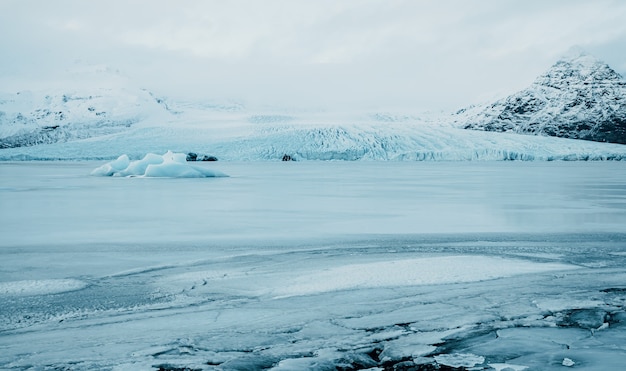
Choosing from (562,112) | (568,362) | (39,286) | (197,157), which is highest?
(562,112)

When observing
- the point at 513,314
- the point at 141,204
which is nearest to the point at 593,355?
the point at 513,314

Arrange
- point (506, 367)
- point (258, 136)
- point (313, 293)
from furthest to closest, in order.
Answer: point (258, 136) < point (313, 293) < point (506, 367)

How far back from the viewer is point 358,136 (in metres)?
35.8

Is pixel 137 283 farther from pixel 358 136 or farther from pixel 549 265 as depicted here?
pixel 358 136

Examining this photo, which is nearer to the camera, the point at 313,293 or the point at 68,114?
the point at 313,293

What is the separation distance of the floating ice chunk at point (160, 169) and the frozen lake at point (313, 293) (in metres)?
9.99

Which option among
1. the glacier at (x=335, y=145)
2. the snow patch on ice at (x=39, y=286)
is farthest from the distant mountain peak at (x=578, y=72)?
the snow patch on ice at (x=39, y=286)

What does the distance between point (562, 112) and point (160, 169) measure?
8594 cm

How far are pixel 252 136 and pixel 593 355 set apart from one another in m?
34.9

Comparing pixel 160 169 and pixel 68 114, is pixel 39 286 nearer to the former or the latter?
pixel 160 169

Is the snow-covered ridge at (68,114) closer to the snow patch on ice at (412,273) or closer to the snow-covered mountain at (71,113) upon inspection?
the snow-covered mountain at (71,113)

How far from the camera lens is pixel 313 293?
3.28 meters

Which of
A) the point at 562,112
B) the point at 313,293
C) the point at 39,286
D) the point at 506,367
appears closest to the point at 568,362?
the point at 506,367

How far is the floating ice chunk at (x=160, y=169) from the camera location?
55.3 ft
